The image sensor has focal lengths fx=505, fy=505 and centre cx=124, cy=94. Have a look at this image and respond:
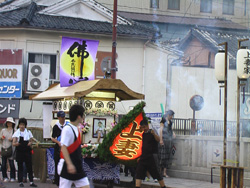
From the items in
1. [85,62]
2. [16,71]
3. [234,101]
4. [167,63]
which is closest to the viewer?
[85,62]

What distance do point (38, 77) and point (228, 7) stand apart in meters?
9.29

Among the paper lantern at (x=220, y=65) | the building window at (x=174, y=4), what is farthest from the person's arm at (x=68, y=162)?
the building window at (x=174, y=4)

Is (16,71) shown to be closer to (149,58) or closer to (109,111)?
(149,58)

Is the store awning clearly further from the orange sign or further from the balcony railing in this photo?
the balcony railing

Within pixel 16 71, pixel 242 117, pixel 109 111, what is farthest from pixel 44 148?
pixel 16 71

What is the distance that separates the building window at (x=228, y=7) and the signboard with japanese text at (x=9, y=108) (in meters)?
10.1

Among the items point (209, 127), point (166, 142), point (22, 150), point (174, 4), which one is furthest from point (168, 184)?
point (174, 4)

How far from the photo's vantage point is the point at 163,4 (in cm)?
2475

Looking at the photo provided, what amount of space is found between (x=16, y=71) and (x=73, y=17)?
418 cm

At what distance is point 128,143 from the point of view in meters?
12.6

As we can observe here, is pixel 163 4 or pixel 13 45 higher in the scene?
pixel 163 4

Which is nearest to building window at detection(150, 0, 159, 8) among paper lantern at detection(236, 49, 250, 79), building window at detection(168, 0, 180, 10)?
building window at detection(168, 0, 180, 10)

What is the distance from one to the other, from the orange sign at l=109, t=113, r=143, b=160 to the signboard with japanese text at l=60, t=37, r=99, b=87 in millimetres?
2923

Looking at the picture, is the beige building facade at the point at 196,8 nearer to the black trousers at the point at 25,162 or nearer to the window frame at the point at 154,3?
the window frame at the point at 154,3
